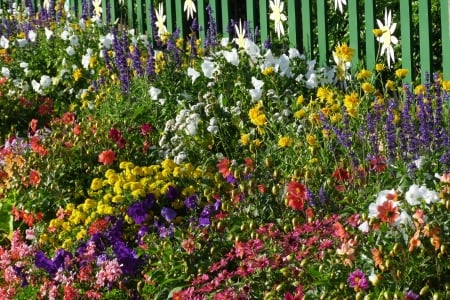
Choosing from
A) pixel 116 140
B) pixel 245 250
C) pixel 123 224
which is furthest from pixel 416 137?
pixel 116 140

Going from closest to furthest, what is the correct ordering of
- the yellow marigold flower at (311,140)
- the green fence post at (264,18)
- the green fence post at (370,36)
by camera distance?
the yellow marigold flower at (311,140) → the green fence post at (370,36) → the green fence post at (264,18)

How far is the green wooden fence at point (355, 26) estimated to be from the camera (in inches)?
208

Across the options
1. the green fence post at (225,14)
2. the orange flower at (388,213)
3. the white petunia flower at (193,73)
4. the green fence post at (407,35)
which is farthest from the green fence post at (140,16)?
the orange flower at (388,213)

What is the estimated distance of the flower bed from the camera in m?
3.23

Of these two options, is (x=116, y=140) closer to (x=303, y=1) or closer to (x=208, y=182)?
(x=208, y=182)

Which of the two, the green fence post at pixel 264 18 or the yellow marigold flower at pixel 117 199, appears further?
the green fence post at pixel 264 18

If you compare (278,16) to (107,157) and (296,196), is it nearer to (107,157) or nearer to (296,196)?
(107,157)

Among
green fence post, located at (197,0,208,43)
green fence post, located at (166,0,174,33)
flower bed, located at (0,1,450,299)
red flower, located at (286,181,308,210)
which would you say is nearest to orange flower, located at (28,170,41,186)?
flower bed, located at (0,1,450,299)

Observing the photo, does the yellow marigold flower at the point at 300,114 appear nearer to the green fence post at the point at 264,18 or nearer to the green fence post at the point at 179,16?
the green fence post at the point at 264,18

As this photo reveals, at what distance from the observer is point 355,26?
573 centimetres

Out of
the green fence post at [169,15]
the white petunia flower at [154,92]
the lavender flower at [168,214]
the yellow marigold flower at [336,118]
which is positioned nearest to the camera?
the lavender flower at [168,214]

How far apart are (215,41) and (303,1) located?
61 cm

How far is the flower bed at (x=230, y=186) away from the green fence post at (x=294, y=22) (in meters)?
0.22

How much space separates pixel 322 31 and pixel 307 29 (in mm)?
169
